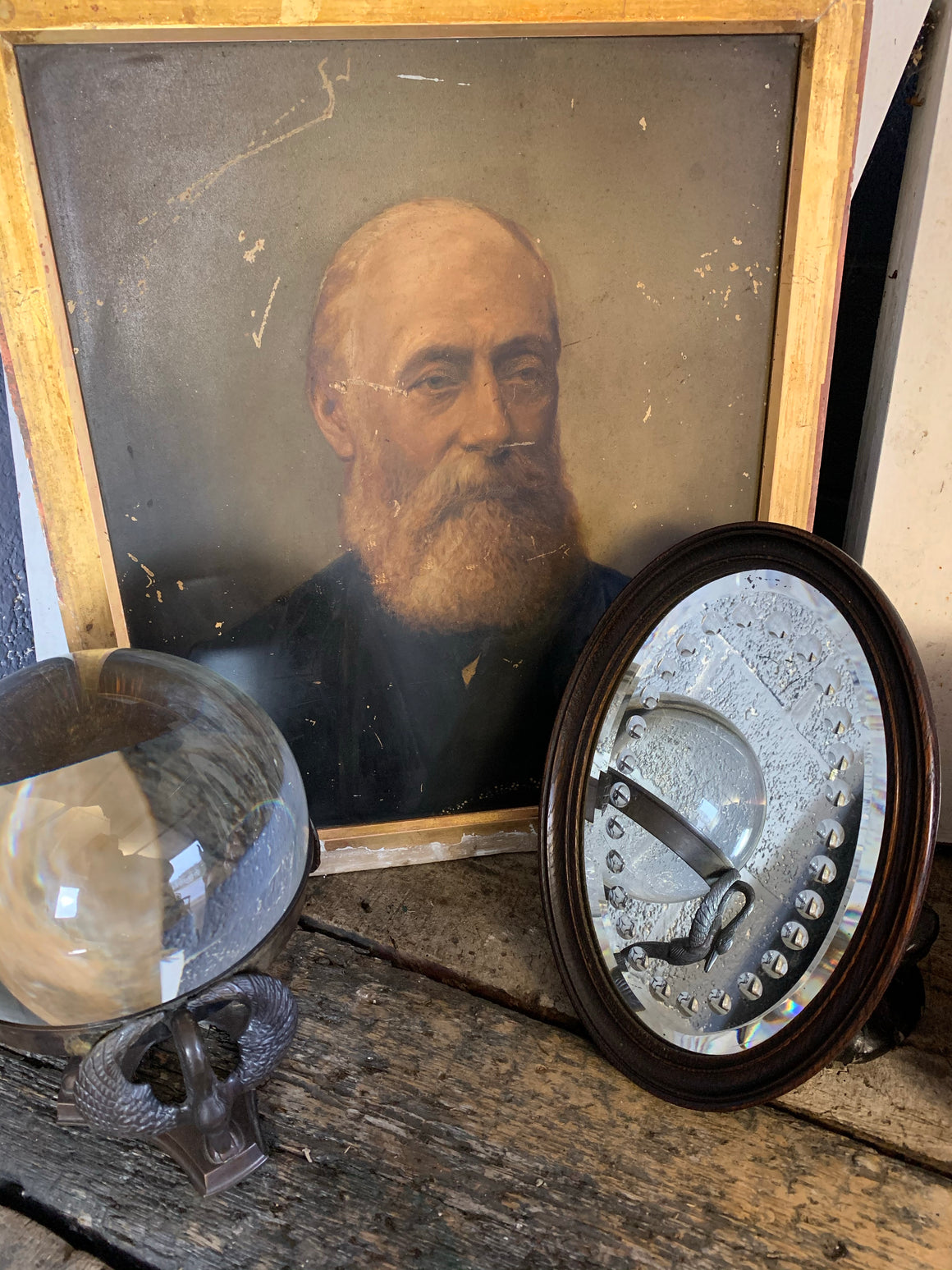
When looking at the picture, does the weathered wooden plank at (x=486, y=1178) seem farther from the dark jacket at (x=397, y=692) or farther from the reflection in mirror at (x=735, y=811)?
the dark jacket at (x=397, y=692)

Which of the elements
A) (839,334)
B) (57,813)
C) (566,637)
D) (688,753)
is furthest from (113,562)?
(839,334)

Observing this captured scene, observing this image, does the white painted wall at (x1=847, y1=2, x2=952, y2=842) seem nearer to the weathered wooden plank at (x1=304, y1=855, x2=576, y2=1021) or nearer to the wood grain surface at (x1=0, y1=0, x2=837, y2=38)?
the wood grain surface at (x1=0, y1=0, x2=837, y2=38)

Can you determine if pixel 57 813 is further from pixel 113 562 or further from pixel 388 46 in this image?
pixel 388 46

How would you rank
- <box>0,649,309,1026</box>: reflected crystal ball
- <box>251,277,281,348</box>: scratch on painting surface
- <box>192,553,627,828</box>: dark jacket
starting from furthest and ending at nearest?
<box>192,553,627,828</box>: dark jacket, <box>251,277,281,348</box>: scratch on painting surface, <box>0,649,309,1026</box>: reflected crystal ball

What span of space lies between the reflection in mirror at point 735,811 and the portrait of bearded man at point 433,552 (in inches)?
6.9

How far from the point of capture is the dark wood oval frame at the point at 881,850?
65 cm

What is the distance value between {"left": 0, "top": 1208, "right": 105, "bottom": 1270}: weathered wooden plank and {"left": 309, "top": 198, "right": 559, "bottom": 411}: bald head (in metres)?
0.78

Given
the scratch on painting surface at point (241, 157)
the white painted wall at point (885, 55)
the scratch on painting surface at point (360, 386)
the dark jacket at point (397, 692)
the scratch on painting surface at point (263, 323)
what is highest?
the white painted wall at point (885, 55)

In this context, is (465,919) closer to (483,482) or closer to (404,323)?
(483,482)

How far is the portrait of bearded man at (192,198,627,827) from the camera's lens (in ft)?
2.93

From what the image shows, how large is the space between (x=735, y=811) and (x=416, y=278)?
61 centimetres

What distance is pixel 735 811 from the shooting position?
2.62 feet

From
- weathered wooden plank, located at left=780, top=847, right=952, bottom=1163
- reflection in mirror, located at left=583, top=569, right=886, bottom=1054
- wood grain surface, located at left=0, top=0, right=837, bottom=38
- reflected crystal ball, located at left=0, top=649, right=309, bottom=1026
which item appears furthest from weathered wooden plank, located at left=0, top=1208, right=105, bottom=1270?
wood grain surface, located at left=0, top=0, right=837, bottom=38

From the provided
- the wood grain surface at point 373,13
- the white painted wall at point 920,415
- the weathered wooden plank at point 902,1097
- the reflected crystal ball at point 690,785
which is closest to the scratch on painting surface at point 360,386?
the wood grain surface at point 373,13
